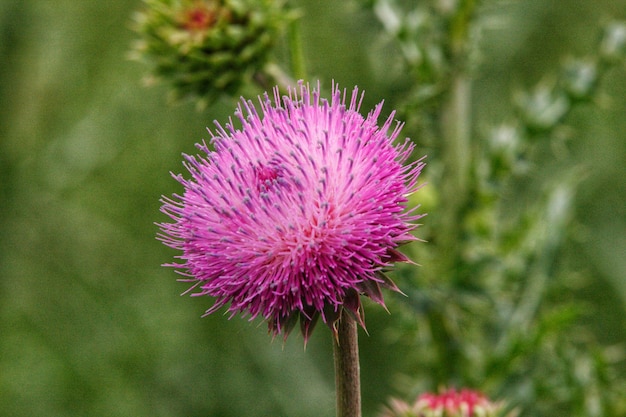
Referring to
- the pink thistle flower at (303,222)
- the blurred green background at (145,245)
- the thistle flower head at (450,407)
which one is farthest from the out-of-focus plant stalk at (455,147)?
the pink thistle flower at (303,222)

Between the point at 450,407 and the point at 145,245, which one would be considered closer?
the point at 450,407

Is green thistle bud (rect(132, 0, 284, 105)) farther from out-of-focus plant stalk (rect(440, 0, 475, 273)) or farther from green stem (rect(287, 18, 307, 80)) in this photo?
out-of-focus plant stalk (rect(440, 0, 475, 273))

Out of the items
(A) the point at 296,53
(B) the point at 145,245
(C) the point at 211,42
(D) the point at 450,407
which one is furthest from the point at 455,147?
(B) the point at 145,245

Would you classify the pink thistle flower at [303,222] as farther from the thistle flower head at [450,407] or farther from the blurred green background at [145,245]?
the blurred green background at [145,245]

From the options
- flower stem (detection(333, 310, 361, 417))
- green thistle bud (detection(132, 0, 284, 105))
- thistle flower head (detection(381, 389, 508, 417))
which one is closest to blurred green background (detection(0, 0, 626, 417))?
green thistle bud (detection(132, 0, 284, 105))

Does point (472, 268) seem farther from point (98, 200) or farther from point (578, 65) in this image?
point (98, 200)

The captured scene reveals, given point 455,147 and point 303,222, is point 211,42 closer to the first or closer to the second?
point 455,147
